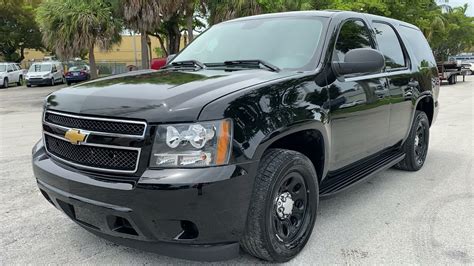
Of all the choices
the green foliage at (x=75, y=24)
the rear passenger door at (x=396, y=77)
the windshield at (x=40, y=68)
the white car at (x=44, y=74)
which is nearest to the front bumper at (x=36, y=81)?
the white car at (x=44, y=74)

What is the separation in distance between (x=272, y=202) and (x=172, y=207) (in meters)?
0.74

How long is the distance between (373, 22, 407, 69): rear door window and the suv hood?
6.22 ft

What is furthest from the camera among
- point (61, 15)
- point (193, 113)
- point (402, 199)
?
point (61, 15)

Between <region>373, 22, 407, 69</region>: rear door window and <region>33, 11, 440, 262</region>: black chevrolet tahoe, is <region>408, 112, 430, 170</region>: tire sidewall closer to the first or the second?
<region>373, 22, 407, 69</region>: rear door window

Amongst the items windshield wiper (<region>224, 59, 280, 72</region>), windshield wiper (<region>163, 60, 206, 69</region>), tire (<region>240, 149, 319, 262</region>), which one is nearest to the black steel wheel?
tire (<region>240, 149, 319, 262</region>)

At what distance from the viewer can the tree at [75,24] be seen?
17734 millimetres

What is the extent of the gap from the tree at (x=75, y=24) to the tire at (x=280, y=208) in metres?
16.6

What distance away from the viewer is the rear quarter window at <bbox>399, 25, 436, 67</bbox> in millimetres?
5504

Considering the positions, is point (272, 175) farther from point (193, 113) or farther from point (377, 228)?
point (377, 228)

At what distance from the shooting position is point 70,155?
9.61ft

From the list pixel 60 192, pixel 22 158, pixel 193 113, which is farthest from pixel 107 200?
pixel 22 158

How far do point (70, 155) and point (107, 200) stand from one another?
21.2 inches

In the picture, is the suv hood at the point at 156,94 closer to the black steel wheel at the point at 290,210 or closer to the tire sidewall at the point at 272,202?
the tire sidewall at the point at 272,202

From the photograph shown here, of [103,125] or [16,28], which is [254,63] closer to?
[103,125]
